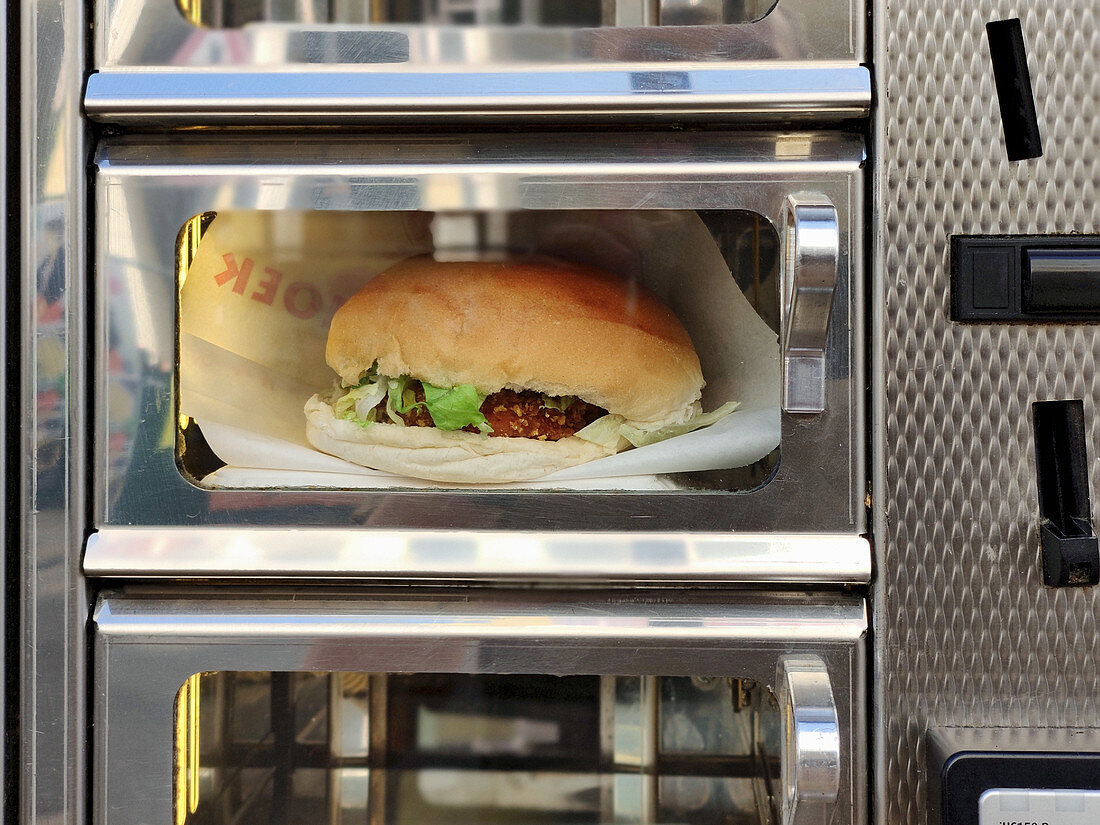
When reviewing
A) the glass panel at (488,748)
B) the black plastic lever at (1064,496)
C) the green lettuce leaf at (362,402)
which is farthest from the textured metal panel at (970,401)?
the green lettuce leaf at (362,402)

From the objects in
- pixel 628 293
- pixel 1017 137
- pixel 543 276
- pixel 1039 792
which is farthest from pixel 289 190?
pixel 1039 792

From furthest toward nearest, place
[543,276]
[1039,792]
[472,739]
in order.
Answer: [472,739] < [543,276] < [1039,792]

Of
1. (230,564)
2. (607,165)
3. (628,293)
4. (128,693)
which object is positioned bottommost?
(128,693)

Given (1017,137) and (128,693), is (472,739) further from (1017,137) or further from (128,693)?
(1017,137)

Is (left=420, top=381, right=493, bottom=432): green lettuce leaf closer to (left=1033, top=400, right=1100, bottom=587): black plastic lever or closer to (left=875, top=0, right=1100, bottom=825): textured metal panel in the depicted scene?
(left=875, top=0, right=1100, bottom=825): textured metal panel

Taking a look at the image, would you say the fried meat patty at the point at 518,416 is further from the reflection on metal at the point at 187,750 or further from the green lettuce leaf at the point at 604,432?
the reflection on metal at the point at 187,750

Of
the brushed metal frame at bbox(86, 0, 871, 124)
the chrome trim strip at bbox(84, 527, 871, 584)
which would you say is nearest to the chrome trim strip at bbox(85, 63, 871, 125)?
the brushed metal frame at bbox(86, 0, 871, 124)
